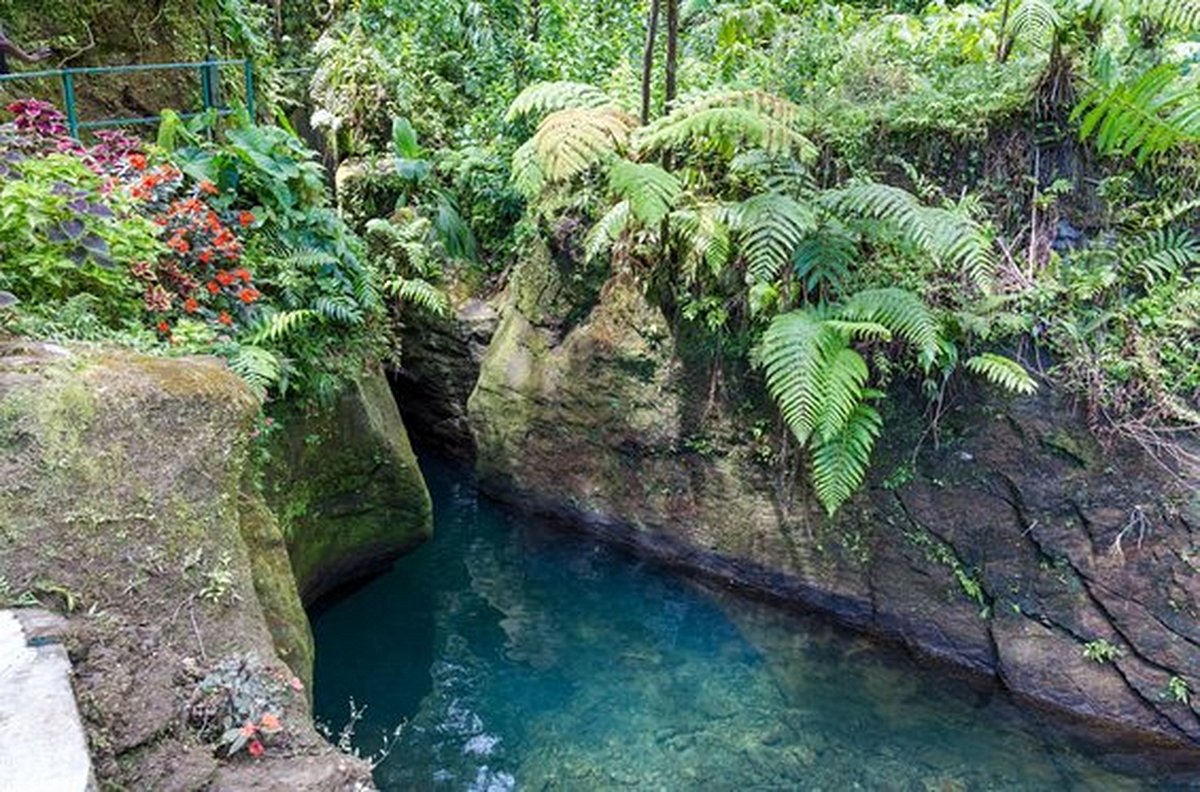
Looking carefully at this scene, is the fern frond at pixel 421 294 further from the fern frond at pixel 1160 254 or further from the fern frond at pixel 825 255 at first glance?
the fern frond at pixel 1160 254

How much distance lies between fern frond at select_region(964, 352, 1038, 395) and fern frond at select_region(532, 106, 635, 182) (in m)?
2.43

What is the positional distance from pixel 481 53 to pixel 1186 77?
605cm

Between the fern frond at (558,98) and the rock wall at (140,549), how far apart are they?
321 centimetres

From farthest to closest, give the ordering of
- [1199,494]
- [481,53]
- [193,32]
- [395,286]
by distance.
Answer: [481,53]
[395,286]
[193,32]
[1199,494]

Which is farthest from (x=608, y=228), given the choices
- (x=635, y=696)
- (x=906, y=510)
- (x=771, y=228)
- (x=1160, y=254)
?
(x=1160, y=254)

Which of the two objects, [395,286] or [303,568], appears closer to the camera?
[303,568]

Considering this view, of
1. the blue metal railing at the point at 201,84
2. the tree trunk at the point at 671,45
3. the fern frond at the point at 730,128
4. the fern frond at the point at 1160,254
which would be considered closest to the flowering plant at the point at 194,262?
the blue metal railing at the point at 201,84

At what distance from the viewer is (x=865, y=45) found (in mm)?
5285

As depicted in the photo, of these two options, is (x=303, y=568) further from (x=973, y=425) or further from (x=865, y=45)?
(x=865, y=45)

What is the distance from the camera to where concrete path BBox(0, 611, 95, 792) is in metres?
1.52

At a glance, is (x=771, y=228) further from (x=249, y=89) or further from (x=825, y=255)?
(x=249, y=89)

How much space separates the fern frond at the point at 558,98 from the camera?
532 cm

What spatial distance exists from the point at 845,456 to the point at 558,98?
3.06 metres

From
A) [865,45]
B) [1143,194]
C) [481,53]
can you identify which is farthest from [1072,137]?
[481,53]
